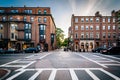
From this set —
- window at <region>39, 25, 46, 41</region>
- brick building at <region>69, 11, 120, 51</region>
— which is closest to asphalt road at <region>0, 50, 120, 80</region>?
window at <region>39, 25, 46, 41</region>

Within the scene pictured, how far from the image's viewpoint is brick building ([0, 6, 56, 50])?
44688 mm

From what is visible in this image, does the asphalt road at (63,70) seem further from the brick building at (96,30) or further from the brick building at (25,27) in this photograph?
the brick building at (96,30)

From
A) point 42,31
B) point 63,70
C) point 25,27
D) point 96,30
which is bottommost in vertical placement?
point 63,70

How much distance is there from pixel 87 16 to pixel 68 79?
158ft

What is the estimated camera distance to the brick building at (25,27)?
147ft

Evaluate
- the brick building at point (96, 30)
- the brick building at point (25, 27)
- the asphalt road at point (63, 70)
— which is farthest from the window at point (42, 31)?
the asphalt road at point (63, 70)

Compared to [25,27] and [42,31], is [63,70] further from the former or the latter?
[25,27]

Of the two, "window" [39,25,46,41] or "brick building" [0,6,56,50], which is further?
"window" [39,25,46,41]

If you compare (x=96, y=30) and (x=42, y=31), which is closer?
(x=42, y=31)

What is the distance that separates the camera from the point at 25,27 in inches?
1854

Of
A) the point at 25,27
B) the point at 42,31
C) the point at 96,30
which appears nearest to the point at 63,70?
the point at 42,31

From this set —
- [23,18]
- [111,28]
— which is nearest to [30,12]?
[23,18]

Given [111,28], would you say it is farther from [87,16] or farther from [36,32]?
[36,32]

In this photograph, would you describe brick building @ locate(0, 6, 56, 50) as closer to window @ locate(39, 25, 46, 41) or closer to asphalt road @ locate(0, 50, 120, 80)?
window @ locate(39, 25, 46, 41)
